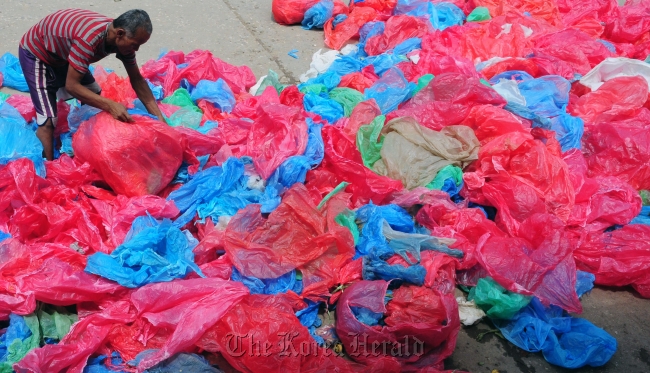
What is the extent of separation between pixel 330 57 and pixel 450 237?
7.25ft

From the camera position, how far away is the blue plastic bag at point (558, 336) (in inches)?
98.2

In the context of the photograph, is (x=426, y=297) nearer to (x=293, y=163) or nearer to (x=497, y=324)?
(x=497, y=324)

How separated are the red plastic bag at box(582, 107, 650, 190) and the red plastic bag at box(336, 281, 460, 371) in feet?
5.30

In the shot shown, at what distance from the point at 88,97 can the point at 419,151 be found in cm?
185

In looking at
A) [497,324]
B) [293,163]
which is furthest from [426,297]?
[293,163]

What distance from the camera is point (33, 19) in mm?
4801

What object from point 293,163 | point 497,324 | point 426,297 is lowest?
point 497,324

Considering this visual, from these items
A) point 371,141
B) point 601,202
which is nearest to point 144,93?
point 371,141

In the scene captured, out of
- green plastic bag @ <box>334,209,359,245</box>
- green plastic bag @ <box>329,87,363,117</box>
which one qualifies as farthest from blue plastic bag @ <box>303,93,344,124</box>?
green plastic bag @ <box>334,209,359,245</box>

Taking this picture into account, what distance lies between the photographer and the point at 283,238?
9.21 feet

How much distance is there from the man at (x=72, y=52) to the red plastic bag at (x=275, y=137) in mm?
734

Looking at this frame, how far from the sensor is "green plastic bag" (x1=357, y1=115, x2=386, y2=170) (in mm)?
3307

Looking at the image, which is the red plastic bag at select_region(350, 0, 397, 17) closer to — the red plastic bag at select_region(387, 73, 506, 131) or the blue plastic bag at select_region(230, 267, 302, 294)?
the red plastic bag at select_region(387, 73, 506, 131)

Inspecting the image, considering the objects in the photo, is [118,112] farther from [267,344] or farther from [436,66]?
[436,66]
